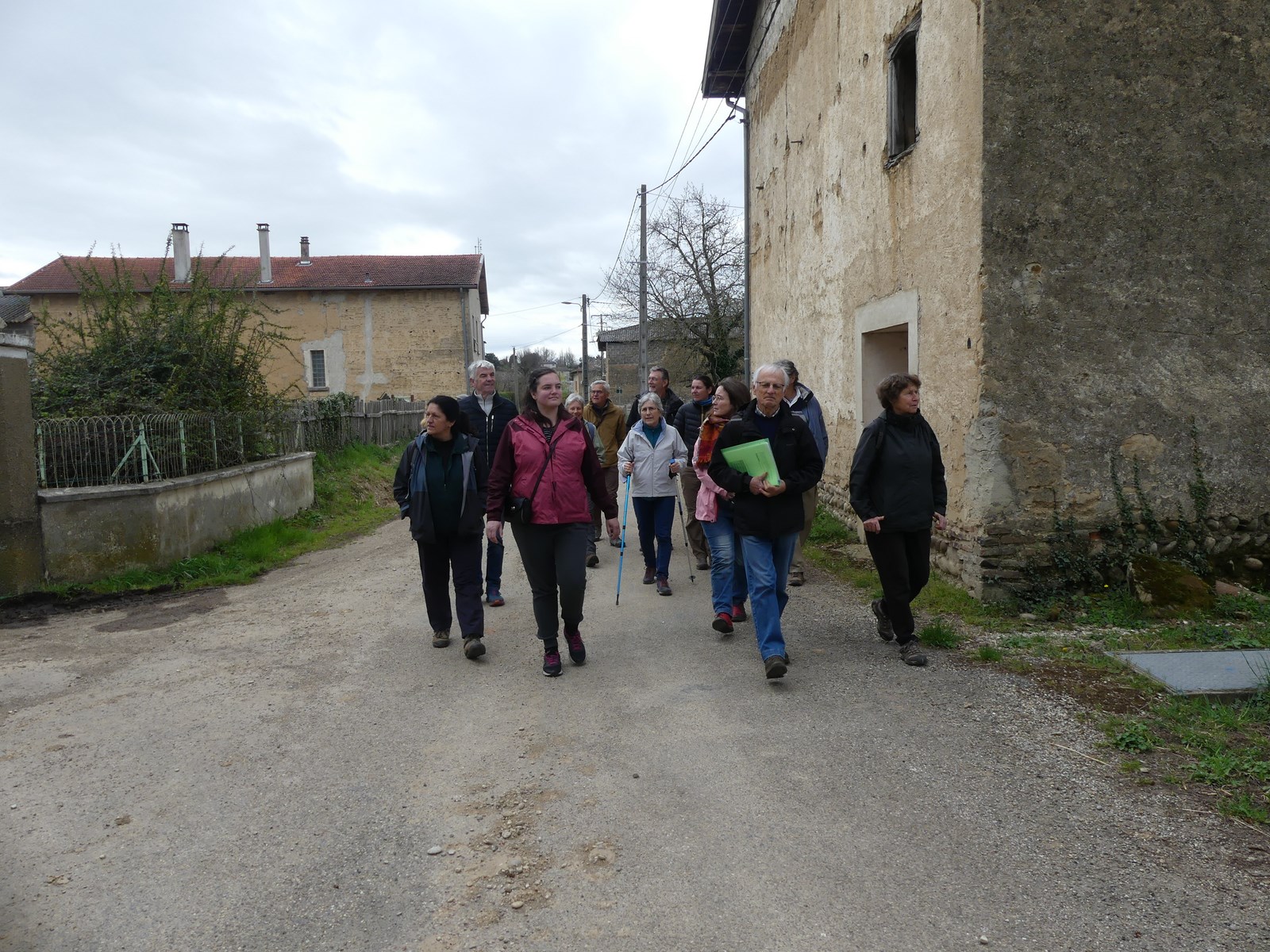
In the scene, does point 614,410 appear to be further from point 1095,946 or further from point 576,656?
point 1095,946

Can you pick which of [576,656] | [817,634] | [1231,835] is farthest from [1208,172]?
[576,656]

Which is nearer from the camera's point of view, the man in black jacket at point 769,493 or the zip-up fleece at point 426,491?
the man in black jacket at point 769,493

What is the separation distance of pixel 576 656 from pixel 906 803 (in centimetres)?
258

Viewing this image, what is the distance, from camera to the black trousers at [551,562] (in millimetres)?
5676

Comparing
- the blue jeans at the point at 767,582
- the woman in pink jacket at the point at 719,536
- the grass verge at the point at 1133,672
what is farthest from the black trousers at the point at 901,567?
the woman in pink jacket at the point at 719,536

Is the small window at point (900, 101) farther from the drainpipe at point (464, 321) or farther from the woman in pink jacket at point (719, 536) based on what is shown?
the drainpipe at point (464, 321)

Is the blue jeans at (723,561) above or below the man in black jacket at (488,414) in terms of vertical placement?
below

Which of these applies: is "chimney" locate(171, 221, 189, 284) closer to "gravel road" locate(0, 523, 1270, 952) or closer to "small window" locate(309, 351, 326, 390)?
"small window" locate(309, 351, 326, 390)

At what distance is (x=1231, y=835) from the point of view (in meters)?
3.41

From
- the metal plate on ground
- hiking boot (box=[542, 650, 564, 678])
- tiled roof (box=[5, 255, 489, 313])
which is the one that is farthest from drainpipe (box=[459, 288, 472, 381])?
the metal plate on ground

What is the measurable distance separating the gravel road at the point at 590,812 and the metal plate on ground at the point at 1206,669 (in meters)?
0.72

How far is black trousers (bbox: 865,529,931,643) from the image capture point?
561 cm

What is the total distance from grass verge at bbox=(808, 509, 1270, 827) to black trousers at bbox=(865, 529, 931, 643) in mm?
444

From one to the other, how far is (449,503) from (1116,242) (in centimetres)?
527
